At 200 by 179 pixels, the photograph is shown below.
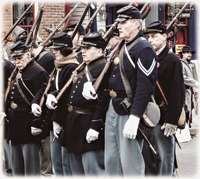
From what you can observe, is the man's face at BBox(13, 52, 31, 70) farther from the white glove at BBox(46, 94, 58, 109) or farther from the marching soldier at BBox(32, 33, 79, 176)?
the white glove at BBox(46, 94, 58, 109)

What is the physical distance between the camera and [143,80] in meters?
3.88

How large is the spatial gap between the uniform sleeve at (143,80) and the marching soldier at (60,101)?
153cm

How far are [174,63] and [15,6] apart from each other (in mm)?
8100

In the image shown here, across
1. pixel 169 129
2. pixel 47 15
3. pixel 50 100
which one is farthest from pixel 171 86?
pixel 47 15

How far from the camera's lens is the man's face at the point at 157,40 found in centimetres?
522

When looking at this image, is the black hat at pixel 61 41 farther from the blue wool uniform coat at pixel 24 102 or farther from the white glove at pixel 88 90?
the white glove at pixel 88 90

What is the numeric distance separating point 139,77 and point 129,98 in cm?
24

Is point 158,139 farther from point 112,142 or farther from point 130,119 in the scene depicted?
point 130,119

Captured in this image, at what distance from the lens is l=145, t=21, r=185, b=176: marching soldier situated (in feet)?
16.1

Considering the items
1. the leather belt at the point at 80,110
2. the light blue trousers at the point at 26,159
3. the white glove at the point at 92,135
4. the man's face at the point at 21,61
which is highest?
the man's face at the point at 21,61

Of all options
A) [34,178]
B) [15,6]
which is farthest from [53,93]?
[15,6]

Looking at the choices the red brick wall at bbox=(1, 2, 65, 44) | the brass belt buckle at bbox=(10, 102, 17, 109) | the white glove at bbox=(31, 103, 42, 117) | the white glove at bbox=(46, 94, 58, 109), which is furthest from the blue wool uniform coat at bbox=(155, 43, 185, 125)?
the red brick wall at bbox=(1, 2, 65, 44)

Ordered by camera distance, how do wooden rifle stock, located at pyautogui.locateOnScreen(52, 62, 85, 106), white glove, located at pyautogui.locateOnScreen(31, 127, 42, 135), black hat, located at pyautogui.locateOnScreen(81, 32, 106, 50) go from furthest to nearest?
1. white glove, located at pyautogui.locateOnScreen(31, 127, 42, 135)
2. wooden rifle stock, located at pyautogui.locateOnScreen(52, 62, 85, 106)
3. black hat, located at pyautogui.locateOnScreen(81, 32, 106, 50)

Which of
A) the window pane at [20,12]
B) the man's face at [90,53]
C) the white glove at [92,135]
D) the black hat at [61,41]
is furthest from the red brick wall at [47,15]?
the white glove at [92,135]
